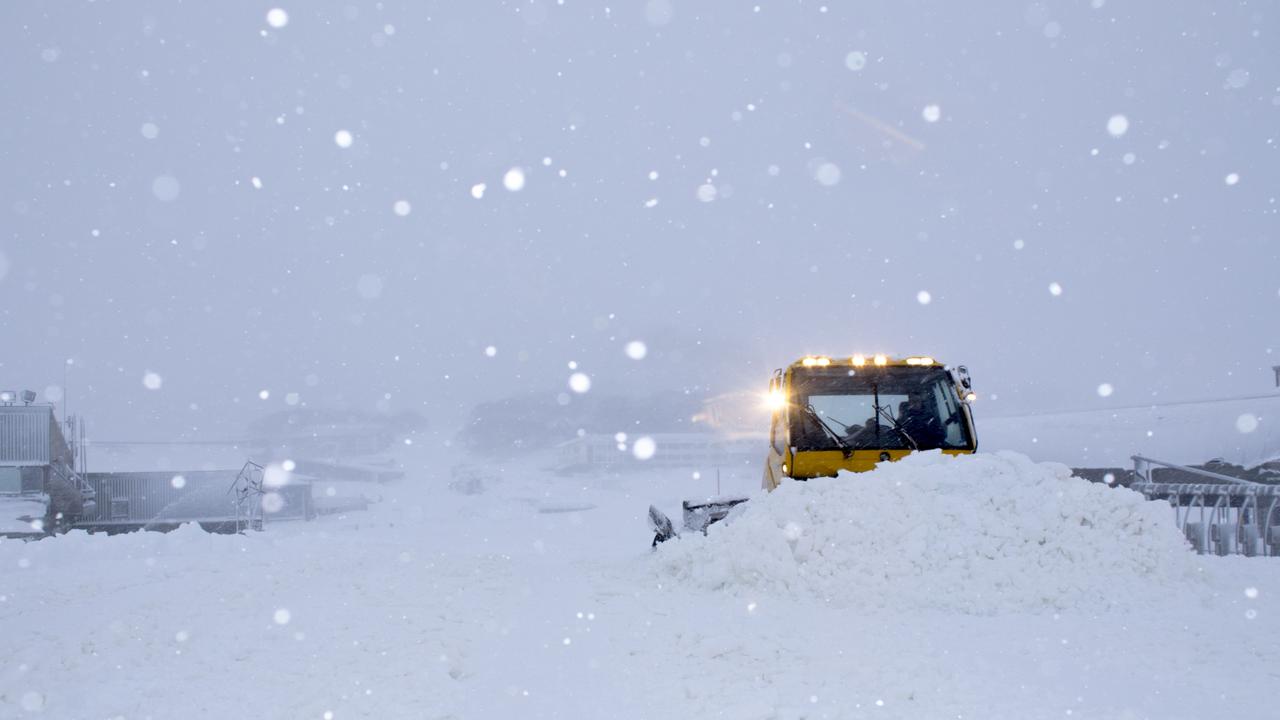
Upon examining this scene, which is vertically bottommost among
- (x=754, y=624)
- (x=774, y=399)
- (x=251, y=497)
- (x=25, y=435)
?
(x=754, y=624)

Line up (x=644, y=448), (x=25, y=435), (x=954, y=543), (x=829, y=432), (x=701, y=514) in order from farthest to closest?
(x=644, y=448) < (x=25, y=435) < (x=701, y=514) < (x=829, y=432) < (x=954, y=543)

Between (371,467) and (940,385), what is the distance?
50863 millimetres

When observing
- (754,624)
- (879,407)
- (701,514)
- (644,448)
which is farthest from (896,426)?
(644,448)

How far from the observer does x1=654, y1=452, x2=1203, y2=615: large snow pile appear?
6.20 m

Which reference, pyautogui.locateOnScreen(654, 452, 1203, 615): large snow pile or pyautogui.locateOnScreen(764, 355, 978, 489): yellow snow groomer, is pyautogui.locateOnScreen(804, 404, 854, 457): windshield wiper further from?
pyautogui.locateOnScreen(654, 452, 1203, 615): large snow pile

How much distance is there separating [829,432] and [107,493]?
1075 inches

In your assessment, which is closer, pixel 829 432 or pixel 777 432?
pixel 829 432

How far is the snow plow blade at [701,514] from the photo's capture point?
873cm

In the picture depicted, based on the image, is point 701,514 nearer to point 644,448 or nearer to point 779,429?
point 779,429

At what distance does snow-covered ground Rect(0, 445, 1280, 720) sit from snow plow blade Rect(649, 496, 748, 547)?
1.79 feet

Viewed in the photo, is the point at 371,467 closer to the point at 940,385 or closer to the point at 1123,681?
the point at 940,385

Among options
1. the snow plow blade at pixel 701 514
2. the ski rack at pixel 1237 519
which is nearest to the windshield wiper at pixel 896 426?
the snow plow blade at pixel 701 514

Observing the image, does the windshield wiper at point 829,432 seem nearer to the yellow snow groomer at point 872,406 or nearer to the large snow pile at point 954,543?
the yellow snow groomer at point 872,406

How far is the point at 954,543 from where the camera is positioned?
654cm
